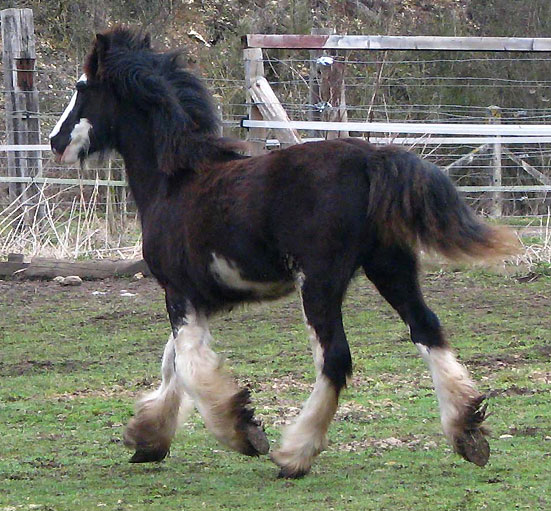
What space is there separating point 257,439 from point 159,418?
55cm

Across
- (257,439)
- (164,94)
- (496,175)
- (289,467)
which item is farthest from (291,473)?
(496,175)

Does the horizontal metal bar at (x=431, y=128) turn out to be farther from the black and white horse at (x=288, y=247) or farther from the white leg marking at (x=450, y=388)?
the white leg marking at (x=450, y=388)

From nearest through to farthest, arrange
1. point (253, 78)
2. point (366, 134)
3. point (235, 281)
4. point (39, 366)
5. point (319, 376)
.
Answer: point (319, 376), point (235, 281), point (39, 366), point (253, 78), point (366, 134)

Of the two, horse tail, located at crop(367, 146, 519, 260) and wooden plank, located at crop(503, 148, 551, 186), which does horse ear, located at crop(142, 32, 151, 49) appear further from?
wooden plank, located at crop(503, 148, 551, 186)

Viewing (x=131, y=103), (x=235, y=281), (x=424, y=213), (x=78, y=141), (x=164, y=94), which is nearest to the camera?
(x=424, y=213)

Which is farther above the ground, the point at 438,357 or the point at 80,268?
the point at 438,357

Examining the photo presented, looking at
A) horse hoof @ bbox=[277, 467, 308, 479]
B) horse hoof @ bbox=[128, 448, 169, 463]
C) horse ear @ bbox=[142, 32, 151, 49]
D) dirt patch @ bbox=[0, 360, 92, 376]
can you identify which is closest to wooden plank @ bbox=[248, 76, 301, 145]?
dirt patch @ bbox=[0, 360, 92, 376]

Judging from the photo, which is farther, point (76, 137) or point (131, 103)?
point (76, 137)

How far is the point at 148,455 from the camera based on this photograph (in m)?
5.46

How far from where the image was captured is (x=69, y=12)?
78.5 feet

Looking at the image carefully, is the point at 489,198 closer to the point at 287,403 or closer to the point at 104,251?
the point at 104,251

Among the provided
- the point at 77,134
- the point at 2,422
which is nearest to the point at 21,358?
the point at 2,422

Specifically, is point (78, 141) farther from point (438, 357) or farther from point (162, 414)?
point (438, 357)

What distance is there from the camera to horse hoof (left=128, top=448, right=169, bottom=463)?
5441 millimetres
